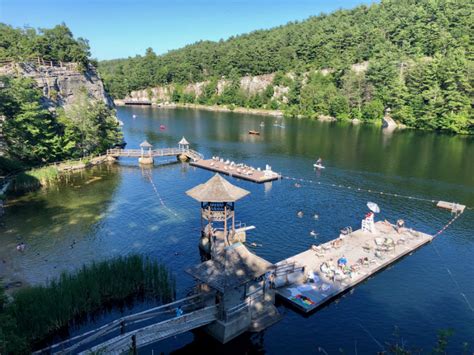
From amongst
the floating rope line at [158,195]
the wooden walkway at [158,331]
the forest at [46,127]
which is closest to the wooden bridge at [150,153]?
the forest at [46,127]

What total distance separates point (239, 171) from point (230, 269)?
40.4m

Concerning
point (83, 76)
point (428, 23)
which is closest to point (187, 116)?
point (83, 76)

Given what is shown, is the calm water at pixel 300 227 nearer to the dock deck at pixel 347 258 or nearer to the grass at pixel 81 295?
the dock deck at pixel 347 258

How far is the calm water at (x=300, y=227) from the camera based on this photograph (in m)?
26.8

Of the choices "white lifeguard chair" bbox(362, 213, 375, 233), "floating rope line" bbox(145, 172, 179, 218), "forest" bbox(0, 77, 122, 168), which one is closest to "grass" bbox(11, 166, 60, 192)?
"forest" bbox(0, 77, 122, 168)

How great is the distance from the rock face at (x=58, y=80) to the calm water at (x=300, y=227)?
21.5 metres

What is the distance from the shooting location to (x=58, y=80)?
3177 inches

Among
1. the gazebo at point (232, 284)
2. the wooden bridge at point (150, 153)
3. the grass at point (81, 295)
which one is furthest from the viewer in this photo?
the wooden bridge at point (150, 153)

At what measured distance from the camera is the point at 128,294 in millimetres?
29344

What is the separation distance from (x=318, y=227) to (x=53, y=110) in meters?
53.9

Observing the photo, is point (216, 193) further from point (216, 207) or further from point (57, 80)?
point (57, 80)

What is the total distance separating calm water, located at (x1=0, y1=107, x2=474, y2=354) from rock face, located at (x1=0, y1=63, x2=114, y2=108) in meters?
21.5

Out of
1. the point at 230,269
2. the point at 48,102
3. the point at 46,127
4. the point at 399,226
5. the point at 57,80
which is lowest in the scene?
the point at 399,226

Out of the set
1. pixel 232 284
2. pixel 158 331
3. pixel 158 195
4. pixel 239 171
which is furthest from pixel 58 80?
pixel 232 284
